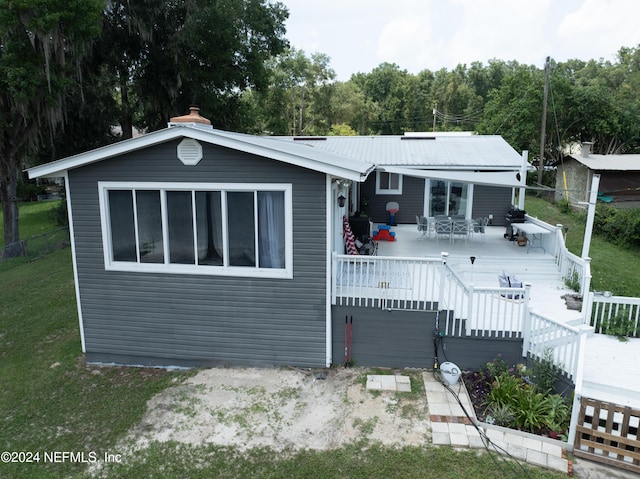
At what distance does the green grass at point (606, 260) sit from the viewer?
1043 centimetres

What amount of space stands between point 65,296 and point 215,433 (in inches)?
301

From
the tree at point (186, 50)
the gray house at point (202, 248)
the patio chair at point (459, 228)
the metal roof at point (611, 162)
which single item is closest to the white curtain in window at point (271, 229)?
the gray house at point (202, 248)

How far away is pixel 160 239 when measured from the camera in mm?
6852

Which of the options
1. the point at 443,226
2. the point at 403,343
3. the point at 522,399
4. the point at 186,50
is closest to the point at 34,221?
the point at 186,50

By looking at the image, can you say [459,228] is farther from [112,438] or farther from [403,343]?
[112,438]

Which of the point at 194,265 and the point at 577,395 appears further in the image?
the point at 194,265

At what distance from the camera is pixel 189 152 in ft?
21.3

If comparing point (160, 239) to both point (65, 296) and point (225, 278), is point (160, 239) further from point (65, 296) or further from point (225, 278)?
point (65, 296)

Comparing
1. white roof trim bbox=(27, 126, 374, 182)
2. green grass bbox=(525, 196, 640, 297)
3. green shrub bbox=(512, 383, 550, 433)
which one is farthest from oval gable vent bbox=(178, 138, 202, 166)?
green grass bbox=(525, 196, 640, 297)

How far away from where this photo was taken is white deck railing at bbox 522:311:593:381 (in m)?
5.44

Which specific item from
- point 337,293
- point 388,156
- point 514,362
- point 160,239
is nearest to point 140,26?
point 388,156

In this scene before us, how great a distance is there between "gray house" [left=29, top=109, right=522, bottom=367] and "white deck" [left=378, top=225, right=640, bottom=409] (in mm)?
3889

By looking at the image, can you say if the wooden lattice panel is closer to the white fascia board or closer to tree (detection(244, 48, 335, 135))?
the white fascia board

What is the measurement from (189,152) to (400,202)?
9.43m
